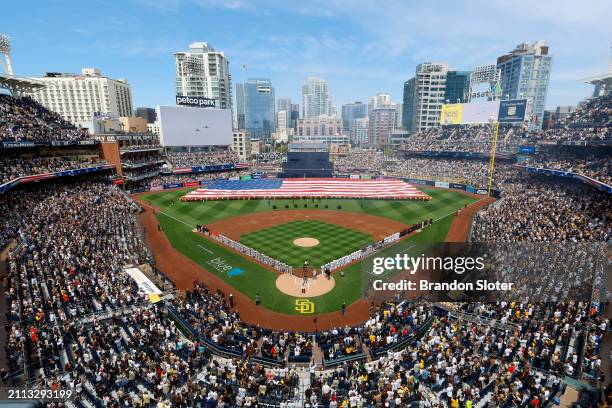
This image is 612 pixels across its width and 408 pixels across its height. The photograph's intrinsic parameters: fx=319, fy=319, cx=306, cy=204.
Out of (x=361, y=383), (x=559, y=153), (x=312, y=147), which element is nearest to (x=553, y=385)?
(x=361, y=383)

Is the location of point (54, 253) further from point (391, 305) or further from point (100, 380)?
point (391, 305)

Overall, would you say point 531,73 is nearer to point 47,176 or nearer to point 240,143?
point 240,143

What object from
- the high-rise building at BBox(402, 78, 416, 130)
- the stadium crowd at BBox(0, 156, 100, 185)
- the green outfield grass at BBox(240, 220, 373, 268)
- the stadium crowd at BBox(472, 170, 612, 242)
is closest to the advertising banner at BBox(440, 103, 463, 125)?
the stadium crowd at BBox(472, 170, 612, 242)

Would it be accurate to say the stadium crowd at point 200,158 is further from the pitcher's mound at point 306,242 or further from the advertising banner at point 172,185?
the pitcher's mound at point 306,242

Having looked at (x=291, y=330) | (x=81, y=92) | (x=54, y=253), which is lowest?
(x=291, y=330)

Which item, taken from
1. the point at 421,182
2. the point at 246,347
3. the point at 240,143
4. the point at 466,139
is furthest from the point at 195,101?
the point at 246,347
